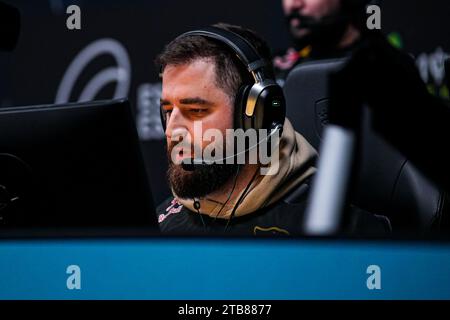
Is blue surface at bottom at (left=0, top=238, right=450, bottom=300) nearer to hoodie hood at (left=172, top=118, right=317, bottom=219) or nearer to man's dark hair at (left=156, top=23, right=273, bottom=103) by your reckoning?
hoodie hood at (left=172, top=118, right=317, bottom=219)

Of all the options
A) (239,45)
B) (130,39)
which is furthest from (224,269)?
(130,39)

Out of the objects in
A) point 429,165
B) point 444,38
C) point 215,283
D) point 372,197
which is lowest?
point 215,283

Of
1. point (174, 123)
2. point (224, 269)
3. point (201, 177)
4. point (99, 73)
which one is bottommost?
point (224, 269)

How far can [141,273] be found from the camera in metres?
0.97

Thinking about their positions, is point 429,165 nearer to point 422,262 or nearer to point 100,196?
point 422,262

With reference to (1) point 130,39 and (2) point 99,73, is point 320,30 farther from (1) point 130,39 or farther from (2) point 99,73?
(2) point 99,73

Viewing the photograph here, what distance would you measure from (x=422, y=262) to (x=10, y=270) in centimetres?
72

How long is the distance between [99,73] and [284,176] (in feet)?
1.80

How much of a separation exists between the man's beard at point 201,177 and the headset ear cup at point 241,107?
93mm

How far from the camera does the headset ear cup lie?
3.84 ft

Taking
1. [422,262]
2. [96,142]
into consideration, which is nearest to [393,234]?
[422,262]

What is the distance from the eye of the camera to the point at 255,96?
3.74ft

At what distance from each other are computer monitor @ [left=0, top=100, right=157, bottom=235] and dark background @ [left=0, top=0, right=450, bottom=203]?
0.45m

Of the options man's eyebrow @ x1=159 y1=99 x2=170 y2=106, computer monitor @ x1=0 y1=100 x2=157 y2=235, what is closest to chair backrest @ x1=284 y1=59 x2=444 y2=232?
man's eyebrow @ x1=159 y1=99 x2=170 y2=106
